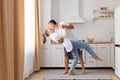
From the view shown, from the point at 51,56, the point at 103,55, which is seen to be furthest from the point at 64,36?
the point at 103,55

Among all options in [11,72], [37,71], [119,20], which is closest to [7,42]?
[11,72]

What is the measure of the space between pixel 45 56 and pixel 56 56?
34 cm

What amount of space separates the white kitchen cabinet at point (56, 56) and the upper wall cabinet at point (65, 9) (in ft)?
3.31

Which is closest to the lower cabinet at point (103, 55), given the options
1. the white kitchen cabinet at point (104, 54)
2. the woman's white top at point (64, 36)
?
the white kitchen cabinet at point (104, 54)

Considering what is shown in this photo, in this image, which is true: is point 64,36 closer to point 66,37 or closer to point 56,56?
point 66,37

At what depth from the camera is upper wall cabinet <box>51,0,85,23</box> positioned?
675 centimetres

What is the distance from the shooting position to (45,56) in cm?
638

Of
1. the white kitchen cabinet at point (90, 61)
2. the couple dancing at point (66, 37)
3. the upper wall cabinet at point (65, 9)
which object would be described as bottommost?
the white kitchen cabinet at point (90, 61)

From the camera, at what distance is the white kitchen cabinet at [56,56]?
631 centimetres

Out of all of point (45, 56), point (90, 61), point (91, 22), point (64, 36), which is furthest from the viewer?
point (91, 22)

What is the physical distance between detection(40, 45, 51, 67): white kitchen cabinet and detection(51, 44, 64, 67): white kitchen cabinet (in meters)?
0.12

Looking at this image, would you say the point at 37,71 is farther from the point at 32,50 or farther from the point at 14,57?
the point at 14,57

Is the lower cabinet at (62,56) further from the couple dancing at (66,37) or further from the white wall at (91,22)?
the couple dancing at (66,37)

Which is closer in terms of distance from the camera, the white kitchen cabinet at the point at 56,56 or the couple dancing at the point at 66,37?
the couple dancing at the point at 66,37
